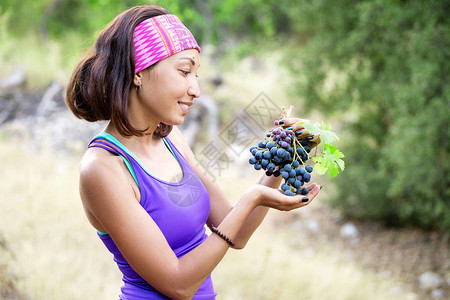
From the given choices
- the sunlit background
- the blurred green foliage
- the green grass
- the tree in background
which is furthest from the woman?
the tree in background

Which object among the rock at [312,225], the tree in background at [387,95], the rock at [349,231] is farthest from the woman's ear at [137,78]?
the rock at [312,225]

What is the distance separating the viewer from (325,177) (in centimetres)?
729

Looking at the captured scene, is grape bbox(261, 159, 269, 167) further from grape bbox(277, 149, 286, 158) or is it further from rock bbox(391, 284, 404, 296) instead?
rock bbox(391, 284, 404, 296)

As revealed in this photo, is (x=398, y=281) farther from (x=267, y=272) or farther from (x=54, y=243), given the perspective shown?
(x=54, y=243)

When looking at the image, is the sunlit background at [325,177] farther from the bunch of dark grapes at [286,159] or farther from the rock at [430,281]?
the bunch of dark grapes at [286,159]

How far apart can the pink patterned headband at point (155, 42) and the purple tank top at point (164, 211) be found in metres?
0.27

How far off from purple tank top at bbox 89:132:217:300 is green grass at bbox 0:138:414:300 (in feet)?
4.55

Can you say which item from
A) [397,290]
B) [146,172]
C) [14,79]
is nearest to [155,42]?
[146,172]

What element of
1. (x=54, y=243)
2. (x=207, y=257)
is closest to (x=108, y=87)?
(x=207, y=257)

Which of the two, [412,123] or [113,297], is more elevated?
[113,297]

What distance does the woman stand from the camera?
4.54 ft

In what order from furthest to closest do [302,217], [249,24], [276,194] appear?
[249,24] → [302,217] → [276,194]

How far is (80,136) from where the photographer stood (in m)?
7.55

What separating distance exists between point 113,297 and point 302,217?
16.3 feet
